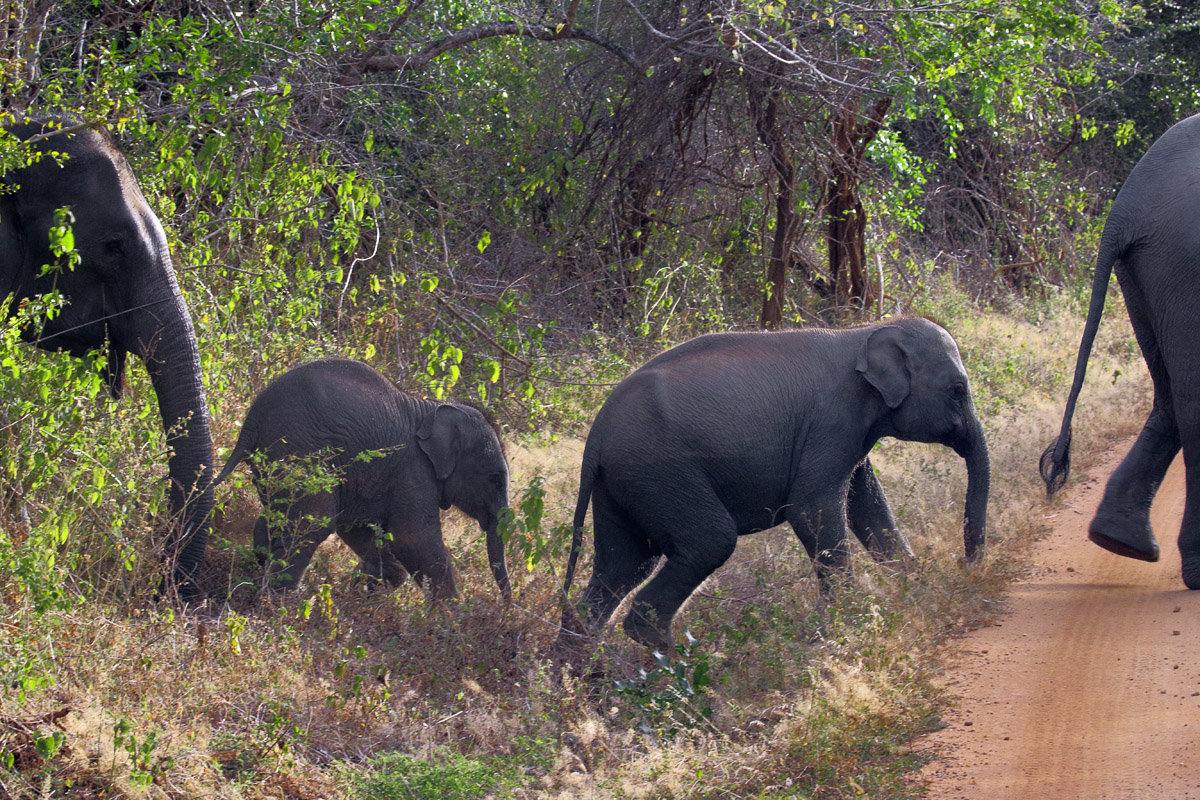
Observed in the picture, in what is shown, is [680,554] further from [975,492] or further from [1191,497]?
[1191,497]

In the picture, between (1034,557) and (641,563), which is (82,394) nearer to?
(641,563)

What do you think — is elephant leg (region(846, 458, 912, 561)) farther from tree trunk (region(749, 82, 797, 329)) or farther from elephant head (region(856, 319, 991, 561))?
tree trunk (region(749, 82, 797, 329))

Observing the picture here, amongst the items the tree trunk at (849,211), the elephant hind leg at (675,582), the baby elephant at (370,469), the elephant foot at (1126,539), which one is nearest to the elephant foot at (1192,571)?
the elephant foot at (1126,539)

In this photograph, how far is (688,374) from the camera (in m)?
5.70

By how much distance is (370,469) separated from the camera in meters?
6.41

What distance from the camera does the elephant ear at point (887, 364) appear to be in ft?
19.6

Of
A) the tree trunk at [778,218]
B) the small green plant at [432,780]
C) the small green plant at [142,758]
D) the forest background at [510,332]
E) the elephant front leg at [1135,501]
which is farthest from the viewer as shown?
the tree trunk at [778,218]

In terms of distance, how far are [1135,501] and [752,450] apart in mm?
1905

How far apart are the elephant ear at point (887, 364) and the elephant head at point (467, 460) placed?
6.54 feet

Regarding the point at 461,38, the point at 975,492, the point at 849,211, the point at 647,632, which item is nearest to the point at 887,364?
A: the point at 975,492

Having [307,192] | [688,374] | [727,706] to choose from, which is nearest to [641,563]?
[688,374]

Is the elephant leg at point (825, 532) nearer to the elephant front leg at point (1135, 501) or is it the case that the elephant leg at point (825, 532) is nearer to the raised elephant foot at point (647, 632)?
the raised elephant foot at point (647, 632)

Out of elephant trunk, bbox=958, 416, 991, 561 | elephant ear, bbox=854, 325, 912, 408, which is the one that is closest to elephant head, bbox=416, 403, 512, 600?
elephant ear, bbox=854, 325, 912, 408

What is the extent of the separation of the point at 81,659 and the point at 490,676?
1612 mm
